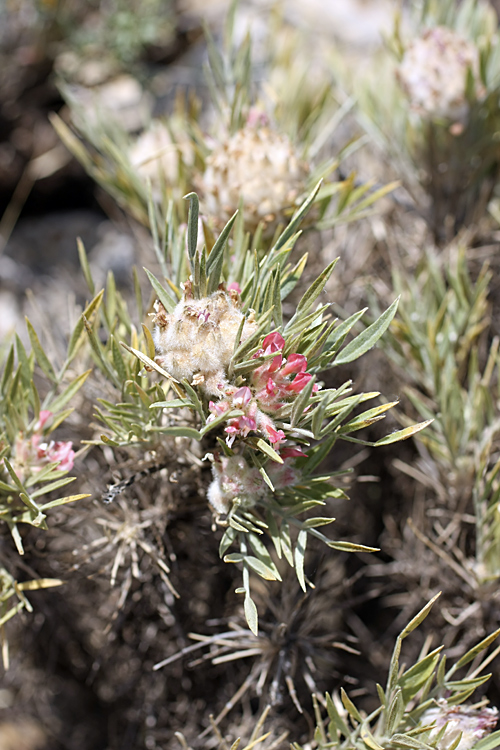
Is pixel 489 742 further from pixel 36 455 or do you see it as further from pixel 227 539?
pixel 36 455

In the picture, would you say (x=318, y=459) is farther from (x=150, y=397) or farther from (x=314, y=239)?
(x=314, y=239)

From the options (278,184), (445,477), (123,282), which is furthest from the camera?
(123,282)

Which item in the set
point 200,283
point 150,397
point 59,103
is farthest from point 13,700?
point 59,103

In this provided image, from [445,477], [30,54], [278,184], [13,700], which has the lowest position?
[13,700]

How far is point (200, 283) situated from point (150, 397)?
0.39 ft

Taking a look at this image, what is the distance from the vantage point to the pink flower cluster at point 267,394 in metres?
0.50

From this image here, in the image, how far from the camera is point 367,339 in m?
0.53

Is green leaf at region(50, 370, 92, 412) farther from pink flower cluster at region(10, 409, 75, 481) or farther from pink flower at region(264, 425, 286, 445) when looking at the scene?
pink flower at region(264, 425, 286, 445)

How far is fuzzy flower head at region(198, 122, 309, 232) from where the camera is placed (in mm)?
688

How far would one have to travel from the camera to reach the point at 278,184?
0.69 m

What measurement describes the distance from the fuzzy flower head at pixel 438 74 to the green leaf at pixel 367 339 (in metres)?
0.47

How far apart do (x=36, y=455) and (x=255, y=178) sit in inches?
16.0

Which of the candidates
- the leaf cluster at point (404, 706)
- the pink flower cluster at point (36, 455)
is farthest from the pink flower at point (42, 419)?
the leaf cluster at point (404, 706)

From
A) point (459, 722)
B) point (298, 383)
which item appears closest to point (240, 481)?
point (298, 383)
